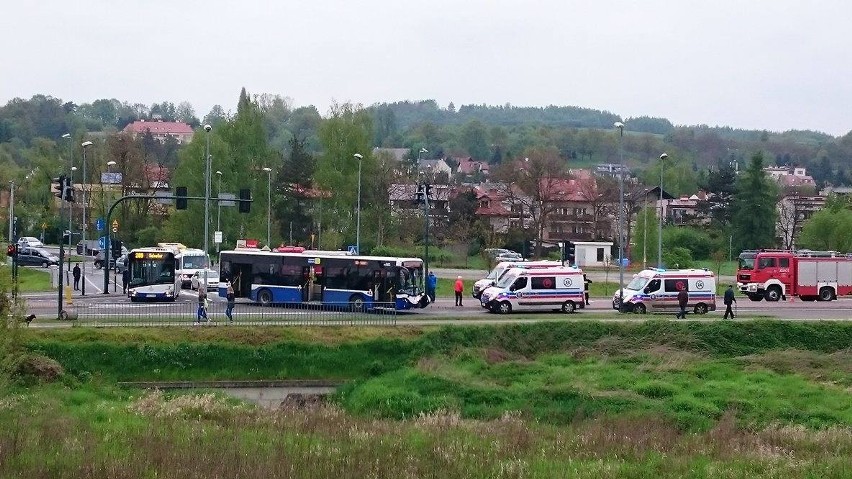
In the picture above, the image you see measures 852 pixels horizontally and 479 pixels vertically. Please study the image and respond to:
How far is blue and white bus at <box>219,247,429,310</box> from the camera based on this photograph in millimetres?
45094

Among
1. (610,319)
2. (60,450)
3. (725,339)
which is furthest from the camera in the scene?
(610,319)

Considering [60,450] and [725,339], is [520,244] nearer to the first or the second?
[725,339]

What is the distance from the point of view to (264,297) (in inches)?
1876

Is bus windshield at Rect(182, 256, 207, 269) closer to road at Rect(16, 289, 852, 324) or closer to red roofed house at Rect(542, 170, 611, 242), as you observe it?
road at Rect(16, 289, 852, 324)

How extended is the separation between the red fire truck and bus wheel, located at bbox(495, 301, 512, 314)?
719 inches

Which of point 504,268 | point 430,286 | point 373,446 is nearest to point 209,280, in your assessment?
point 430,286

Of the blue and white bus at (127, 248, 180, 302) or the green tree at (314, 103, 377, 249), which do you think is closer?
the blue and white bus at (127, 248, 180, 302)

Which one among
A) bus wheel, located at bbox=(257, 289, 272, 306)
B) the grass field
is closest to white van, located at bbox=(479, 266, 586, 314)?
the grass field

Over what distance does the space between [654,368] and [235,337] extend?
45.8 ft

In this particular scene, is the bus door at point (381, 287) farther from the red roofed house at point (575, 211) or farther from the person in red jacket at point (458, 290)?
the red roofed house at point (575, 211)

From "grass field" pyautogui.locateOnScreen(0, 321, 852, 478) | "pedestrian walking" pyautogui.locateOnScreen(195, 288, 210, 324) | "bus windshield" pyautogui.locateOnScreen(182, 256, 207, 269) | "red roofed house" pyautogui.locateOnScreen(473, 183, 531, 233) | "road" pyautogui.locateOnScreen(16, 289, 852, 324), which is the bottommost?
"grass field" pyautogui.locateOnScreen(0, 321, 852, 478)

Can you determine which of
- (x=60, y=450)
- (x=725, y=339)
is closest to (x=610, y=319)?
(x=725, y=339)

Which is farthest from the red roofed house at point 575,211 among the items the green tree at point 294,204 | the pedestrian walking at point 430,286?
the pedestrian walking at point 430,286

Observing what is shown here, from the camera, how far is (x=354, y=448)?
72.7 feet
